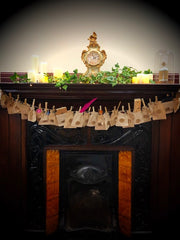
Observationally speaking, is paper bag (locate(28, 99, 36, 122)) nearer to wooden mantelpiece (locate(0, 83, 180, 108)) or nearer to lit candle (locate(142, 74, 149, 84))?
wooden mantelpiece (locate(0, 83, 180, 108))

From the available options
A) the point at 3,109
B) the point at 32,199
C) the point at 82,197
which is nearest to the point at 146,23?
the point at 3,109

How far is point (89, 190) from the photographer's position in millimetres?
2305

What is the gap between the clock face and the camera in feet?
6.60

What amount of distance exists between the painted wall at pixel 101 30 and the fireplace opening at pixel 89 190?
0.91m

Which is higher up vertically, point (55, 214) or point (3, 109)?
point (3, 109)

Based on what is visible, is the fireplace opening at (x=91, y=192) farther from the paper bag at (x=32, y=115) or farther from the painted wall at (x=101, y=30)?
the painted wall at (x=101, y=30)

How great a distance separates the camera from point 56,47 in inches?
88.8

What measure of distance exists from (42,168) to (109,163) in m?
0.66

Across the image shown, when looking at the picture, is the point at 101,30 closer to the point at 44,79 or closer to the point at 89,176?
the point at 44,79

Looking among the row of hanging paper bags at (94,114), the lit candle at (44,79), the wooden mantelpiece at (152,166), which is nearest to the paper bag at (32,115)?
the row of hanging paper bags at (94,114)

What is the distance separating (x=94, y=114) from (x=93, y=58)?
0.51 m

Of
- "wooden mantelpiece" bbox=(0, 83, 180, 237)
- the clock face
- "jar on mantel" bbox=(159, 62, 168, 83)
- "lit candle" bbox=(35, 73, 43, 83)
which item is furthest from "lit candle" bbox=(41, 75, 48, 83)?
"jar on mantel" bbox=(159, 62, 168, 83)

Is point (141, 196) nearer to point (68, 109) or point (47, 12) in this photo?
point (68, 109)

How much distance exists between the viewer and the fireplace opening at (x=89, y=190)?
220 cm
